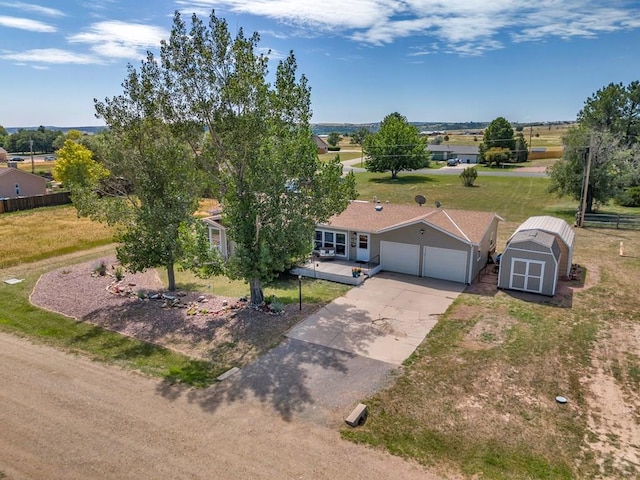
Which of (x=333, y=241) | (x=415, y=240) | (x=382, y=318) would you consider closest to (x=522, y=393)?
(x=382, y=318)

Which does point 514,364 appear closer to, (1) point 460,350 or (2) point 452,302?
(1) point 460,350

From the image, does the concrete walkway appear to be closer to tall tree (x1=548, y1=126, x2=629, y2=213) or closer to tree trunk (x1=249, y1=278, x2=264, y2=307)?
tree trunk (x1=249, y1=278, x2=264, y2=307)

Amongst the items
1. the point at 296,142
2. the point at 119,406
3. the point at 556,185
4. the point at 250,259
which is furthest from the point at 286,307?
the point at 556,185

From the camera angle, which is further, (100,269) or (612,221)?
(612,221)

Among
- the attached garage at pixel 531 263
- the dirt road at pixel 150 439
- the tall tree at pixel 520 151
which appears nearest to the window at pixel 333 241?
the attached garage at pixel 531 263

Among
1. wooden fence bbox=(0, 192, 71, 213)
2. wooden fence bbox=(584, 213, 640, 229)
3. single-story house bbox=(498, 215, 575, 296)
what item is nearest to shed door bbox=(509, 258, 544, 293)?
single-story house bbox=(498, 215, 575, 296)

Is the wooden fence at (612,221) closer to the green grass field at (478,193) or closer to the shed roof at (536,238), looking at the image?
the green grass field at (478,193)

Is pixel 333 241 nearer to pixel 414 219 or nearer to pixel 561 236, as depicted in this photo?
pixel 414 219
